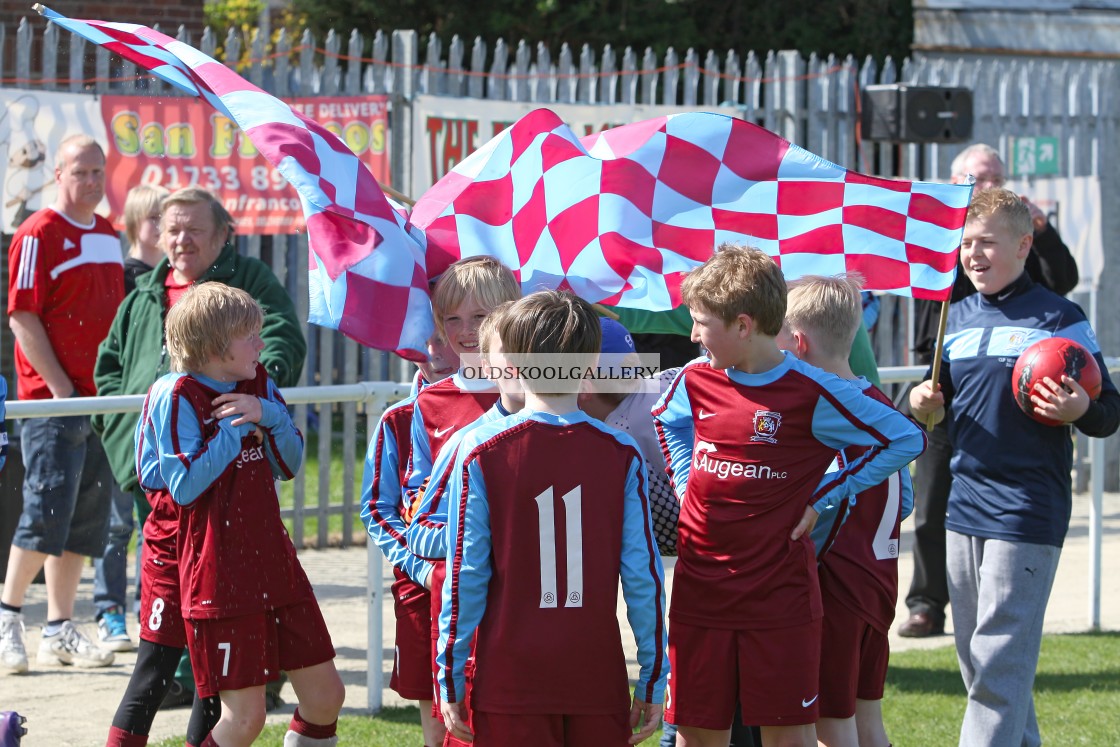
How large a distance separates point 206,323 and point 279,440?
1.46ft

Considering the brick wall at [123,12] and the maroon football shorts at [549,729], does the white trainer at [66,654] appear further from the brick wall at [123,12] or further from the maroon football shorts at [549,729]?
the brick wall at [123,12]

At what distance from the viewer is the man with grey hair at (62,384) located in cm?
656

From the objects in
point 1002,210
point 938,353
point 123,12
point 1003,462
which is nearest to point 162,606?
point 938,353

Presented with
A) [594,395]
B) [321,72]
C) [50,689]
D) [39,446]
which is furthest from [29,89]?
[594,395]

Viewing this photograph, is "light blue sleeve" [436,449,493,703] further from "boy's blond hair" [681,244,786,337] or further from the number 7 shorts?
the number 7 shorts

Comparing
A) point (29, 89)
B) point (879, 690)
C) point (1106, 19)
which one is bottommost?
point (879, 690)

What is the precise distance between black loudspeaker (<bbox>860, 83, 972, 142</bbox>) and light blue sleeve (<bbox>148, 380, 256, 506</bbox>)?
7349 millimetres

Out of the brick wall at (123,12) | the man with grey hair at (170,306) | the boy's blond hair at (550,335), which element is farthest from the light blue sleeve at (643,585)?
the brick wall at (123,12)

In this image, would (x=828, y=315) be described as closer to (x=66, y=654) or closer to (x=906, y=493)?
(x=906, y=493)

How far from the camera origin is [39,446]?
6.60 metres

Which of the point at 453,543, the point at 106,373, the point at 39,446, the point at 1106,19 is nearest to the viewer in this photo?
the point at 453,543

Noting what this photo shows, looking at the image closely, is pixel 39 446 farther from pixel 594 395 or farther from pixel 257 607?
pixel 594 395

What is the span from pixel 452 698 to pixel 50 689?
10.5ft

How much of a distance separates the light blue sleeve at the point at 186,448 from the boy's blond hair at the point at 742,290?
1.41 meters
